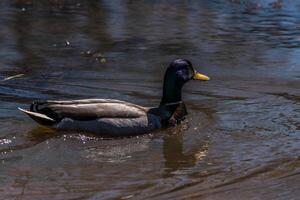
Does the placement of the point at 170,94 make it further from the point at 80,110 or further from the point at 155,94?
the point at 80,110

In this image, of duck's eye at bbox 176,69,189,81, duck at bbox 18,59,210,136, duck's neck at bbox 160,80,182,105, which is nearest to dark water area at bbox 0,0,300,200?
duck at bbox 18,59,210,136

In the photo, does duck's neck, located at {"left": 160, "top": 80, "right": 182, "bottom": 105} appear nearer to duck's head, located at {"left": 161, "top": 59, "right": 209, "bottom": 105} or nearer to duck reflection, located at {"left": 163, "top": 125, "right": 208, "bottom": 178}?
duck's head, located at {"left": 161, "top": 59, "right": 209, "bottom": 105}

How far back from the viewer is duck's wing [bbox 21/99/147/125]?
341 inches

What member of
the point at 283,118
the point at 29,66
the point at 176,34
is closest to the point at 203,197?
the point at 283,118

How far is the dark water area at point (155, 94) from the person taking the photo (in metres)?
6.90

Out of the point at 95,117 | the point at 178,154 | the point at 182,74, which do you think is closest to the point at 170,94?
the point at 182,74

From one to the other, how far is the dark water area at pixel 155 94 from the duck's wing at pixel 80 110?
0.22 m

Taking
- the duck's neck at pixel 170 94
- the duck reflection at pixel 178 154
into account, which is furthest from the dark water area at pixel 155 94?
the duck's neck at pixel 170 94

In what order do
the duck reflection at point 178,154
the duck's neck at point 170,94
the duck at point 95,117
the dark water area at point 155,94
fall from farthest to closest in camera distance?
the duck's neck at point 170,94 → the duck at point 95,117 → the duck reflection at point 178,154 → the dark water area at point 155,94

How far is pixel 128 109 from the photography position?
8.80 meters

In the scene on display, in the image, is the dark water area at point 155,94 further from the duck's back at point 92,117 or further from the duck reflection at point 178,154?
the duck's back at point 92,117

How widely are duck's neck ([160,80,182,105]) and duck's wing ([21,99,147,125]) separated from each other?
656 millimetres

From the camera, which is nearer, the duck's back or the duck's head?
the duck's back

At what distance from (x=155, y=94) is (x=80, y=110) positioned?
212 cm
